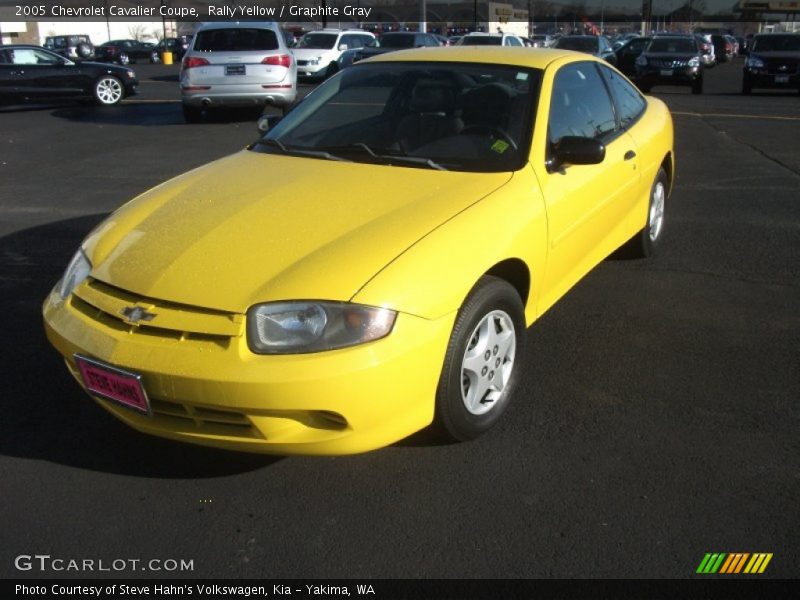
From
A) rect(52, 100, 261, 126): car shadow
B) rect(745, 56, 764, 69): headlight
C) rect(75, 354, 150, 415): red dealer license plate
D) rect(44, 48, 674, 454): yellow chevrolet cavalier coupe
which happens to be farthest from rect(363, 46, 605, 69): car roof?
rect(745, 56, 764, 69): headlight

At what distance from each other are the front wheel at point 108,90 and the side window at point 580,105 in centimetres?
1454

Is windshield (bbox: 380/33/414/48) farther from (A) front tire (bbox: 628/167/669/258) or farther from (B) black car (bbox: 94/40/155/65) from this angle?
(B) black car (bbox: 94/40/155/65)

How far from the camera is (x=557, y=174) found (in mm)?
3844

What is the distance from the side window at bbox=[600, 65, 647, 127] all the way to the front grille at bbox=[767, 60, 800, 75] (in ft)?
54.5

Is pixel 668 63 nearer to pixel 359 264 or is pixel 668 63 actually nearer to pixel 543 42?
pixel 359 264

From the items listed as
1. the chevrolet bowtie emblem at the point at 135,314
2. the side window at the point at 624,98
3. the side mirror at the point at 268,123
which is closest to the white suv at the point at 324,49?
the side window at the point at 624,98

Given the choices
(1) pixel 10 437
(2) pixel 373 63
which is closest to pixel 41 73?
(2) pixel 373 63

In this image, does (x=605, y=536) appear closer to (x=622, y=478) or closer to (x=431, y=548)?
(x=622, y=478)

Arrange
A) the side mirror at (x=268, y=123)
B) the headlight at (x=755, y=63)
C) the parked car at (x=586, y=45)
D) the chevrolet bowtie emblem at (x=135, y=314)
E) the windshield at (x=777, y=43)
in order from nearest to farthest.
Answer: the chevrolet bowtie emblem at (x=135, y=314) < the side mirror at (x=268, y=123) < the headlight at (x=755, y=63) < the windshield at (x=777, y=43) < the parked car at (x=586, y=45)

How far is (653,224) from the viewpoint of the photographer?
5.76 m

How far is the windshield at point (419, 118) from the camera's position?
12.7 feet

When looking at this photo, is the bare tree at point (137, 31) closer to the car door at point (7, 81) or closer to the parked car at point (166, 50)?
the parked car at point (166, 50)

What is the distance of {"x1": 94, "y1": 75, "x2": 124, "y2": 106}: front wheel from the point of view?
55.6ft

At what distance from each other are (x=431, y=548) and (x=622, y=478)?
85 cm
